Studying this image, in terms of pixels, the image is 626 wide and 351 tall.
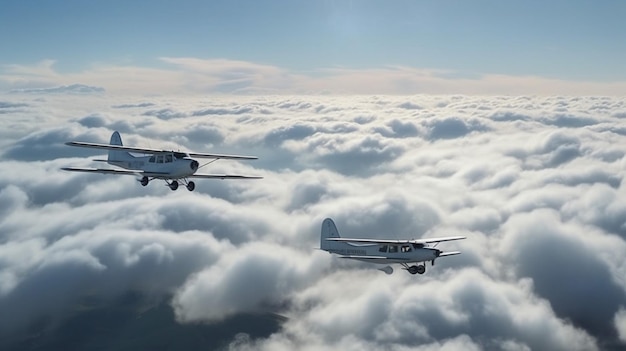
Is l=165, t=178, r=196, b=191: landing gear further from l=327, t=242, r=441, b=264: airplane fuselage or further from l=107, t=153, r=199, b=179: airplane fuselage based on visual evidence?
l=327, t=242, r=441, b=264: airplane fuselage

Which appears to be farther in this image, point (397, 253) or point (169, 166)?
point (397, 253)

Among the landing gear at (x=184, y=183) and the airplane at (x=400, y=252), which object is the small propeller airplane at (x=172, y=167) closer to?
the landing gear at (x=184, y=183)

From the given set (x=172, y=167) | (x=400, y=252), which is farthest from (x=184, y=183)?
(x=400, y=252)

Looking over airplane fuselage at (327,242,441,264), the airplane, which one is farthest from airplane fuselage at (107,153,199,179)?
airplane fuselage at (327,242,441,264)

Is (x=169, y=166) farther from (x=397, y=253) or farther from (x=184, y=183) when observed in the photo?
(x=397, y=253)

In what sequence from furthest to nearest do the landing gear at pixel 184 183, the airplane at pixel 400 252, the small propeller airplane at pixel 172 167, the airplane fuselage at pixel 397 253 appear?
the airplane fuselage at pixel 397 253 → the airplane at pixel 400 252 → the landing gear at pixel 184 183 → the small propeller airplane at pixel 172 167

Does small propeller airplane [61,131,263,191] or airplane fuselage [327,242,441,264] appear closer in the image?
small propeller airplane [61,131,263,191]

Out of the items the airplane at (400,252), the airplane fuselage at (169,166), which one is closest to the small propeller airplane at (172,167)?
the airplane fuselage at (169,166)

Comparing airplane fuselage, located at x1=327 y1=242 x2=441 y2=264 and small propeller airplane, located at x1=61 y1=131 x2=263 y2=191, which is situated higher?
small propeller airplane, located at x1=61 y1=131 x2=263 y2=191

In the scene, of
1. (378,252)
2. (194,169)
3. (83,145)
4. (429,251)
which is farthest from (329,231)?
(83,145)

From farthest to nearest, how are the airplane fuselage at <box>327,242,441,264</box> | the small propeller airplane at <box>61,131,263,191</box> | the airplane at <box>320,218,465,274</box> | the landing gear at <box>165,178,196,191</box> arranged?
1. the airplane fuselage at <box>327,242,441,264</box>
2. the airplane at <box>320,218,465,274</box>
3. the landing gear at <box>165,178,196,191</box>
4. the small propeller airplane at <box>61,131,263,191</box>

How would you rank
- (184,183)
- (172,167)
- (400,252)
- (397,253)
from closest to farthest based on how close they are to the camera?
(172,167), (184,183), (400,252), (397,253)
